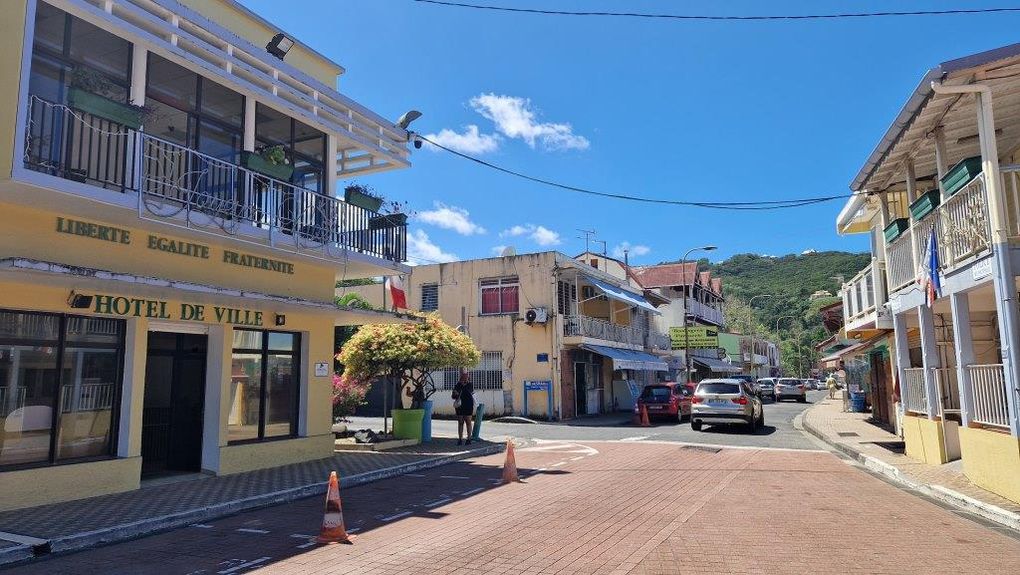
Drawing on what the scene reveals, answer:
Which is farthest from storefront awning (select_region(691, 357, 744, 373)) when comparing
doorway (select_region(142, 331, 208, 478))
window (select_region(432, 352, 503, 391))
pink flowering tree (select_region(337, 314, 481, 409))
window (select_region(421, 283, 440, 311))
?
doorway (select_region(142, 331, 208, 478))

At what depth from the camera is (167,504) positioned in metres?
8.77

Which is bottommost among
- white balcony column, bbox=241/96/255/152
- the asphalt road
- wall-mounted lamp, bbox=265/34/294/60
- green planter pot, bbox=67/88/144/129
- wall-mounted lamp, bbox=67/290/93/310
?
the asphalt road

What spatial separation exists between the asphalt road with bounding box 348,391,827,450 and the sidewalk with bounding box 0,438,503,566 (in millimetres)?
7143

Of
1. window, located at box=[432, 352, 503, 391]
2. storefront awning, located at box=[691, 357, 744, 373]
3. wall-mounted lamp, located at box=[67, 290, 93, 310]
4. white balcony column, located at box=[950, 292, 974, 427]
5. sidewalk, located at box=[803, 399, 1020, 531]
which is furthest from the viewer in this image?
storefront awning, located at box=[691, 357, 744, 373]

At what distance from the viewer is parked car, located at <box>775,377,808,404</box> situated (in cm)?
4412

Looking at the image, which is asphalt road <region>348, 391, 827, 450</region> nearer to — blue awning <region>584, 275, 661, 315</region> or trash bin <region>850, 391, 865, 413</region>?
trash bin <region>850, 391, 865, 413</region>

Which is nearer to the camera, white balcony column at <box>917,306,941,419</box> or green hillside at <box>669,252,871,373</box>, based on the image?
white balcony column at <box>917,306,941,419</box>

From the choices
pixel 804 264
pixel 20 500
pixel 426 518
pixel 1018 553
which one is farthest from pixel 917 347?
pixel 804 264

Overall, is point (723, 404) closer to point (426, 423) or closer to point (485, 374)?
point (426, 423)

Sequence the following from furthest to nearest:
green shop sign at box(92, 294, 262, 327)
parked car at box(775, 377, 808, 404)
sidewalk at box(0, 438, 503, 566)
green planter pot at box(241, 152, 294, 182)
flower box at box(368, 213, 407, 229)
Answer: parked car at box(775, 377, 808, 404) → flower box at box(368, 213, 407, 229) → green planter pot at box(241, 152, 294, 182) → green shop sign at box(92, 294, 262, 327) → sidewalk at box(0, 438, 503, 566)

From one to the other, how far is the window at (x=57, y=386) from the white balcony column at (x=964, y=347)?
1265 centimetres

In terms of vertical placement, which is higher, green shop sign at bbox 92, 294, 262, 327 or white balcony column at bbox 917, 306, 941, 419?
green shop sign at bbox 92, 294, 262, 327

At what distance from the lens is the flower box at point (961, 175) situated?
31.2 ft

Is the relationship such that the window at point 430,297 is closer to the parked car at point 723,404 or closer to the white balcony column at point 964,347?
the parked car at point 723,404
